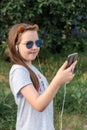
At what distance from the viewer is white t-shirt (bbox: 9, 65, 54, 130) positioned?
247 cm

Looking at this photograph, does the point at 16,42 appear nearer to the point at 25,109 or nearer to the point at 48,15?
the point at 25,109

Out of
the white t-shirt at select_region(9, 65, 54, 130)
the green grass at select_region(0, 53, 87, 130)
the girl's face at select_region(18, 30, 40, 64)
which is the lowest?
the green grass at select_region(0, 53, 87, 130)

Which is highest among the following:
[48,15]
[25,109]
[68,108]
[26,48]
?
[26,48]

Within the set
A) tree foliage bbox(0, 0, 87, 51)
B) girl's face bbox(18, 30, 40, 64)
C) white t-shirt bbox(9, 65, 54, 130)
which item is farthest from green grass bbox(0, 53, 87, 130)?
girl's face bbox(18, 30, 40, 64)

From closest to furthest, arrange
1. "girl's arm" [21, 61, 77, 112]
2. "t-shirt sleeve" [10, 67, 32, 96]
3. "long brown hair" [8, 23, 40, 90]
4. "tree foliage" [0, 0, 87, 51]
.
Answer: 1. "girl's arm" [21, 61, 77, 112]
2. "t-shirt sleeve" [10, 67, 32, 96]
3. "long brown hair" [8, 23, 40, 90]
4. "tree foliage" [0, 0, 87, 51]

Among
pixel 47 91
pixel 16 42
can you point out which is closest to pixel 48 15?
pixel 16 42

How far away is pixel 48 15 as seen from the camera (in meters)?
7.87

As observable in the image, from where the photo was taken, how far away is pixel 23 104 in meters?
Answer: 2.54

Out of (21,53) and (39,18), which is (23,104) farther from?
(39,18)

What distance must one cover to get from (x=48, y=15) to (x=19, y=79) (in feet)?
18.1

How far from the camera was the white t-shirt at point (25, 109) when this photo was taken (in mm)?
2475

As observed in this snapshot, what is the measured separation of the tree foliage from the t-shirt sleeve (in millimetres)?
4714

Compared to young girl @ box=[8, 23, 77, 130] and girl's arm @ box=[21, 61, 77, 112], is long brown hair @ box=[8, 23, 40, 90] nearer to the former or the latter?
young girl @ box=[8, 23, 77, 130]

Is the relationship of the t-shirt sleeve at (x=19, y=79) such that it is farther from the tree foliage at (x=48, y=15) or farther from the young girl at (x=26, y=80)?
the tree foliage at (x=48, y=15)
